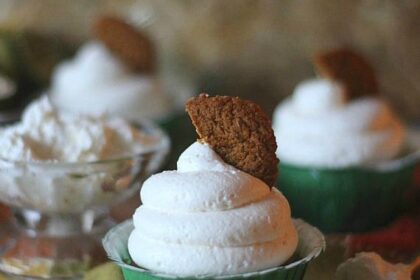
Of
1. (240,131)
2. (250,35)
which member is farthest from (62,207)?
(250,35)

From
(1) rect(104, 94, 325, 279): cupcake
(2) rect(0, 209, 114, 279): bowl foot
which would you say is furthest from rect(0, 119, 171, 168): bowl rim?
(1) rect(104, 94, 325, 279): cupcake

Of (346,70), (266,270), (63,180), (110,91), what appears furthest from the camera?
(110,91)

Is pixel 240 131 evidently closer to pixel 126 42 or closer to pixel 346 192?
pixel 346 192

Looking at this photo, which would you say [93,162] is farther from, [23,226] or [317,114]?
[317,114]

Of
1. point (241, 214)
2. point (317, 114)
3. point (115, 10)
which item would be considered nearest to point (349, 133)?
point (317, 114)

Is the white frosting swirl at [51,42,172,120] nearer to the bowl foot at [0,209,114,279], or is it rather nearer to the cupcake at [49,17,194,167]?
the cupcake at [49,17,194,167]

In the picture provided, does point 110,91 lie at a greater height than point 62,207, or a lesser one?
greater

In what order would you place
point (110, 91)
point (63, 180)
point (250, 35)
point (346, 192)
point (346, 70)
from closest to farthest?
point (63, 180) → point (346, 192) → point (346, 70) → point (110, 91) → point (250, 35)
